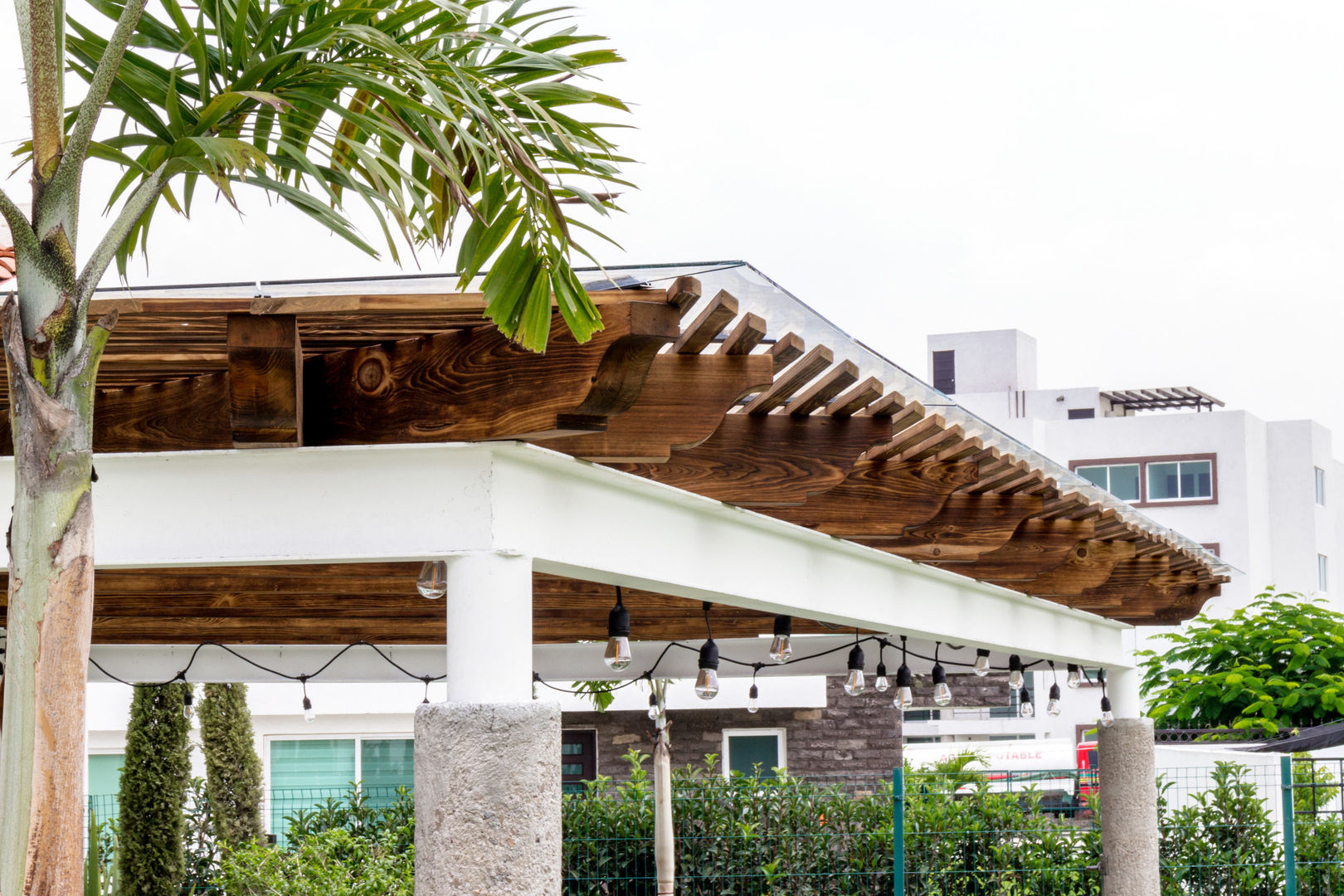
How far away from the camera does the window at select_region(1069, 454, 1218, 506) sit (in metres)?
40.5


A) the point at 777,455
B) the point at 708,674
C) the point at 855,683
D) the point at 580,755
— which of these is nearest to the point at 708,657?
the point at 708,674

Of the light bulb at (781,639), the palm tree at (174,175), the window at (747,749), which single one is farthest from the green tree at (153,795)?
the palm tree at (174,175)

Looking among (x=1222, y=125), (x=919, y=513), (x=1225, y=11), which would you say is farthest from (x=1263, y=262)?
(x=919, y=513)

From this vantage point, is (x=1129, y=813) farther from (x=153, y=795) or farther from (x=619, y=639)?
(x=153, y=795)

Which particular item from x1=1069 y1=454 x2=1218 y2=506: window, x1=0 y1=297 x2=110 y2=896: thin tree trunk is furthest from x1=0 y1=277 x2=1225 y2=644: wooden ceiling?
x1=1069 y1=454 x2=1218 y2=506: window

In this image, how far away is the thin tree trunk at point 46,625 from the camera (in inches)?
112

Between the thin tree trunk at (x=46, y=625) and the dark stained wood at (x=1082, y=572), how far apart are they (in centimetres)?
566

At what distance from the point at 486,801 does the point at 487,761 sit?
0.30 feet

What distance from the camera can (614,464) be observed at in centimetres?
422

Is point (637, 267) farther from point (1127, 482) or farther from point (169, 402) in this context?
point (1127, 482)

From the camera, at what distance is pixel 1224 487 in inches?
1574

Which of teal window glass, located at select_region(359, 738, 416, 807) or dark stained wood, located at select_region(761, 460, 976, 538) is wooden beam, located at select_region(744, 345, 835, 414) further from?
teal window glass, located at select_region(359, 738, 416, 807)

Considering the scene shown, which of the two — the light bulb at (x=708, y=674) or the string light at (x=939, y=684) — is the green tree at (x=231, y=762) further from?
the light bulb at (x=708, y=674)

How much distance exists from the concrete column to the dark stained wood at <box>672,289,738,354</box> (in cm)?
74
